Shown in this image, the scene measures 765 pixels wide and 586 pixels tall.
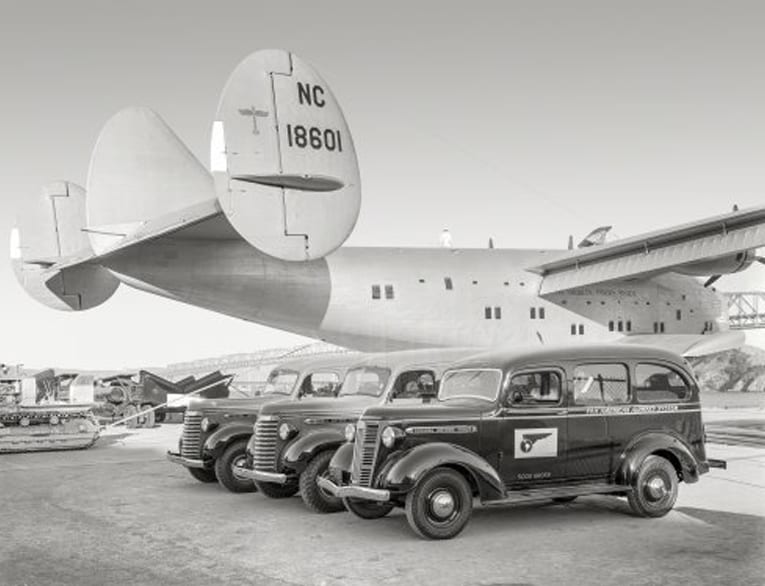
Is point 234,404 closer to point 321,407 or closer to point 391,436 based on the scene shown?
point 321,407

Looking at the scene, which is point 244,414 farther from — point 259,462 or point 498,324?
point 498,324

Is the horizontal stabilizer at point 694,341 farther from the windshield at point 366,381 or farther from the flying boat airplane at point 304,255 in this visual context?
the windshield at point 366,381

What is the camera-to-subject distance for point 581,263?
27.4 m

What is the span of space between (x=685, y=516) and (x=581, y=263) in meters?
17.2

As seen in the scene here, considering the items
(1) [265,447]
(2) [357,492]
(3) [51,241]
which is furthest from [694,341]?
(2) [357,492]

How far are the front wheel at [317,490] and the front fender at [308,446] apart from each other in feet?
0.35

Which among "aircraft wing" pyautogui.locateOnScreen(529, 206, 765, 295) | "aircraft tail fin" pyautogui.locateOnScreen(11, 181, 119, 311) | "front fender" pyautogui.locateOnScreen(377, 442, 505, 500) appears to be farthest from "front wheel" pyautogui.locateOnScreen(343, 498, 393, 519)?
"aircraft tail fin" pyautogui.locateOnScreen(11, 181, 119, 311)

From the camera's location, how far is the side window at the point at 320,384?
46.3ft

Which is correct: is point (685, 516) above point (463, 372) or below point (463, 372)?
below

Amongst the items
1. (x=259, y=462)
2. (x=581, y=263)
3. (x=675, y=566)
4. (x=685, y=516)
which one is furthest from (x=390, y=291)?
(x=675, y=566)

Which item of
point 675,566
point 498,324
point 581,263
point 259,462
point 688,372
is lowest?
point 675,566

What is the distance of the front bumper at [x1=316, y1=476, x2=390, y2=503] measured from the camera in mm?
9213

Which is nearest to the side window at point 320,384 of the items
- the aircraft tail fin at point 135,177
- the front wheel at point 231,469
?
the front wheel at point 231,469

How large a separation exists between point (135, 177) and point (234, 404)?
10539 millimetres
